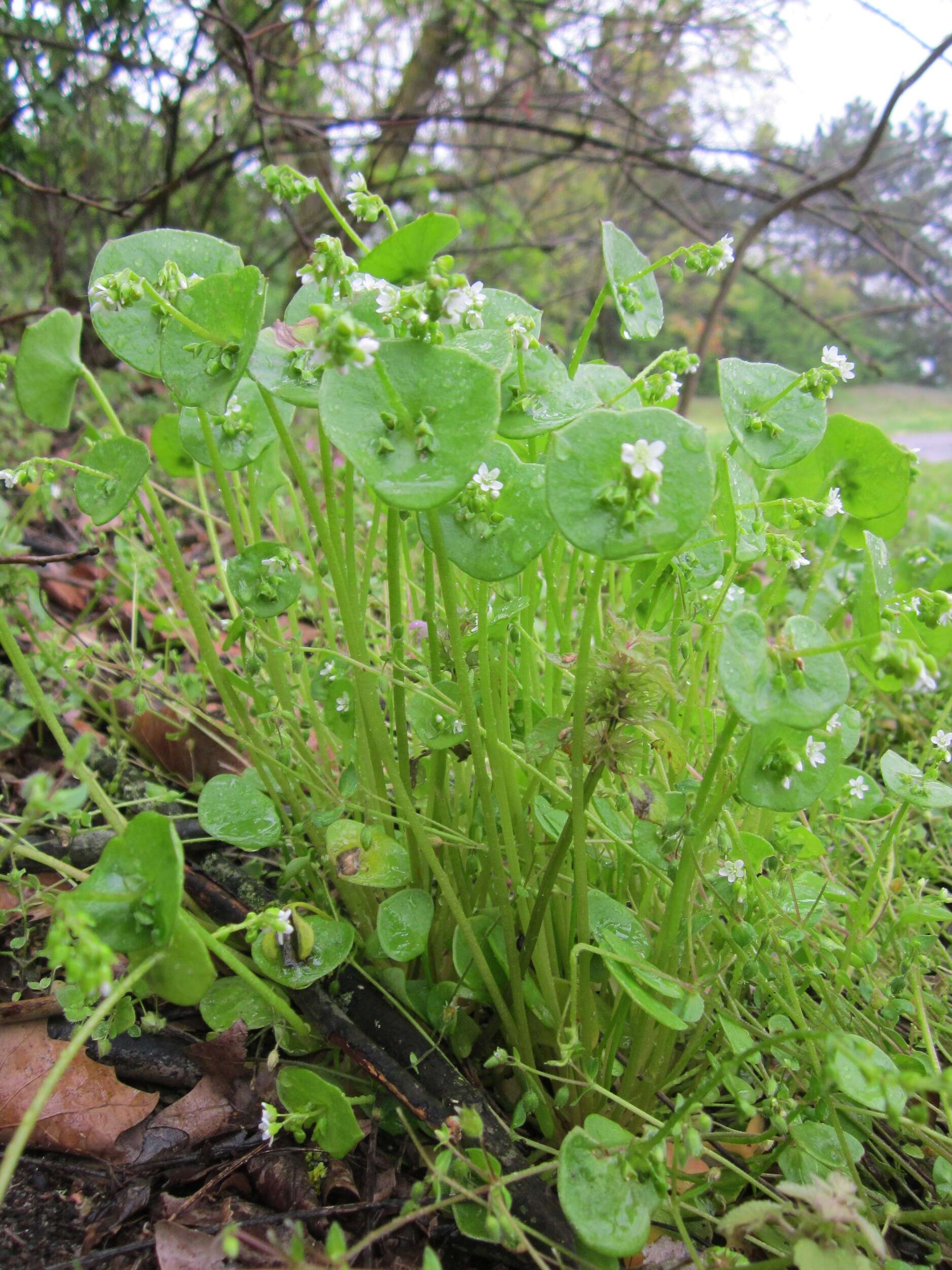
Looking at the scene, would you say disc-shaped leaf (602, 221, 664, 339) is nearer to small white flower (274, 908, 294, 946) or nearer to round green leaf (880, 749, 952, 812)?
round green leaf (880, 749, 952, 812)

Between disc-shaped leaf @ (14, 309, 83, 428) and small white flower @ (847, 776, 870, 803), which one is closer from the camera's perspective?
disc-shaped leaf @ (14, 309, 83, 428)

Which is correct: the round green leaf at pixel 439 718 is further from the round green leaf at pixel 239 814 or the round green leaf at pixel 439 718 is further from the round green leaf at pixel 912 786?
the round green leaf at pixel 912 786

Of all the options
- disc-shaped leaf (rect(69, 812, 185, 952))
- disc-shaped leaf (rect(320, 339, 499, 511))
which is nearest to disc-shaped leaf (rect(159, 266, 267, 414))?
disc-shaped leaf (rect(320, 339, 499, 511))

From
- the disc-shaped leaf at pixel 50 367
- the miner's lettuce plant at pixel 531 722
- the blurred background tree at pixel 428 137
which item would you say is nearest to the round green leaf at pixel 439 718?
the miner's lettuce plant at pixel 531 722

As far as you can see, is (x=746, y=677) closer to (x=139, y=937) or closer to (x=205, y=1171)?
(x=139, y=937)

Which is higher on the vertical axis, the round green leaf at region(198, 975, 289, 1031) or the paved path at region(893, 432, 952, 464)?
the paved path at region(893, 432, 952, 464)
